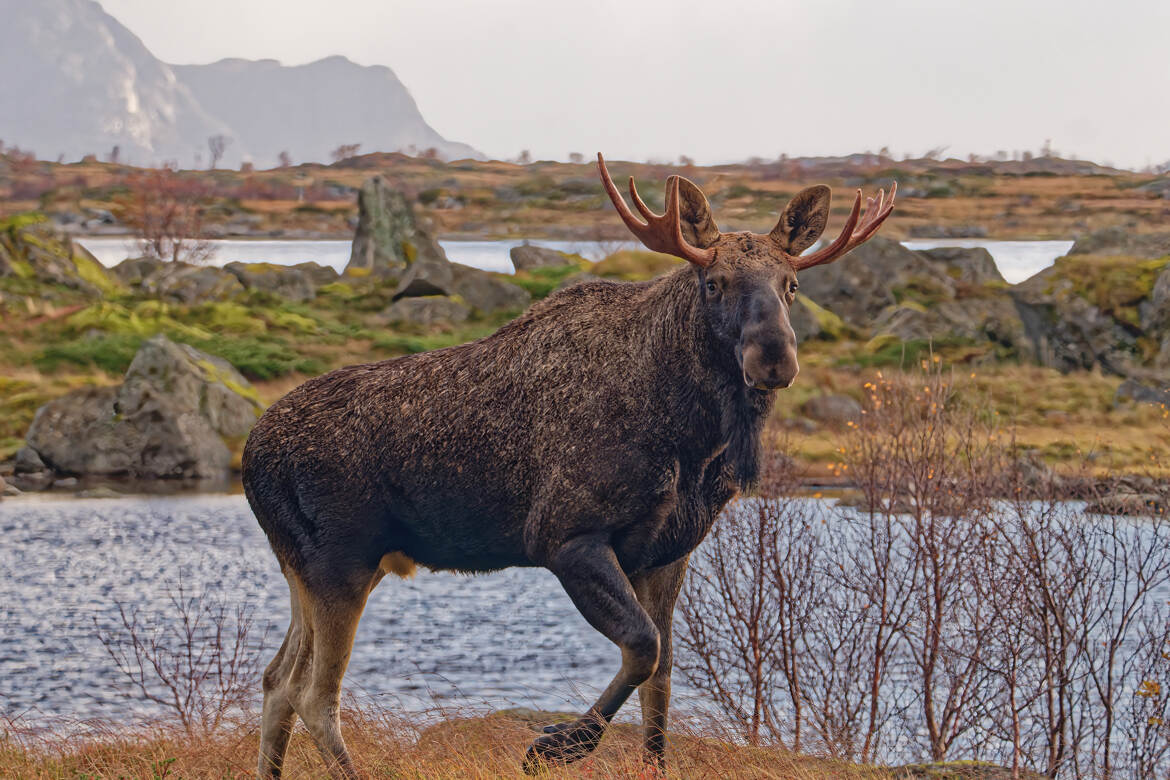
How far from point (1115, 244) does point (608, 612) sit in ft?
173

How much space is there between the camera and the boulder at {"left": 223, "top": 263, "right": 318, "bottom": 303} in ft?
191

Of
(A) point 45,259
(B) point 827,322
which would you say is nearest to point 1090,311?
(B) point 827,322

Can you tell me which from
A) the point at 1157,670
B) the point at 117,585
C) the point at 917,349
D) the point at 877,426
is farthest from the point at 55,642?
the point at 917,349

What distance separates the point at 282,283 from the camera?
59281 millimetres

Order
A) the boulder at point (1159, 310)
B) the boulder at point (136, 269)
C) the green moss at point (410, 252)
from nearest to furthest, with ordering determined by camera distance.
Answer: the boulder at point (1159, 310) < the boulder at point (136, 269) < the green moss at point (410, 252)

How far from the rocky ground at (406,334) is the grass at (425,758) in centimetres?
1758

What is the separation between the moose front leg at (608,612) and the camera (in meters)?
6.16

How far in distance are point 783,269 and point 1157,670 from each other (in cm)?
997

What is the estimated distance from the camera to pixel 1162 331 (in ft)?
141

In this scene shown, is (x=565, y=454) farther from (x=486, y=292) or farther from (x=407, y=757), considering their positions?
(x=486, y=292)

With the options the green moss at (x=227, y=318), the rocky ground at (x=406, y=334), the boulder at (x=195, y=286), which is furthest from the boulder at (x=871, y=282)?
the boulder at (x=195, y=286)

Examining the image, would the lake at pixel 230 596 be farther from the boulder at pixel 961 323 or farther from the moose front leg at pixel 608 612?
the boulder at pixel 961 323

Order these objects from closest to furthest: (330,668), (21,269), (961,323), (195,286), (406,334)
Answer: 1. (330,668)
2. (961,323)
3. (406,334)
4. (21,269)
5. (195,286)

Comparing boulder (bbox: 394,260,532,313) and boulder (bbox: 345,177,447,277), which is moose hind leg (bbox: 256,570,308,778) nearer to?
boulder (bbox: 394,260,532,313)
